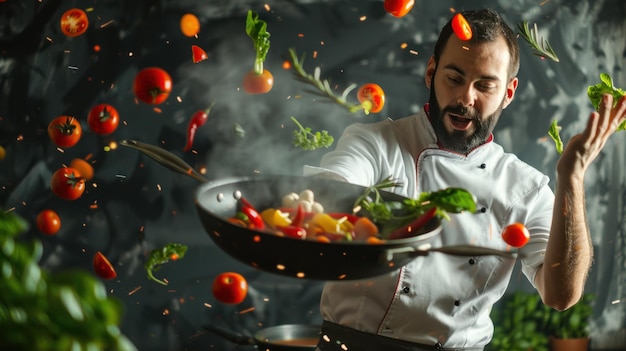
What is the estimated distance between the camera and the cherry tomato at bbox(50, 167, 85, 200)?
2.44m

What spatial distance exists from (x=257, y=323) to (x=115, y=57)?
3.63 feet

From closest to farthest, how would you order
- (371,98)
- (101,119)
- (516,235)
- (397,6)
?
(516,235) → (397,6) → (101,119) → (371,98)

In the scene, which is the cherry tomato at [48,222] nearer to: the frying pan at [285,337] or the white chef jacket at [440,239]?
the frying pan at [285,337]

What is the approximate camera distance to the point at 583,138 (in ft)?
5.41

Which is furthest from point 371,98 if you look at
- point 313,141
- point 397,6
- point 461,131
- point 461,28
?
point 461,28

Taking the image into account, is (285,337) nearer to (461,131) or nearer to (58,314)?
(461,131)

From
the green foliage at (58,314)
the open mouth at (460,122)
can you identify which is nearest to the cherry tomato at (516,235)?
the open mouth at (460,122)

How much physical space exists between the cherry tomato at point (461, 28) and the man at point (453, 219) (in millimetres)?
29

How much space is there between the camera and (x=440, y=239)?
196 centimetres

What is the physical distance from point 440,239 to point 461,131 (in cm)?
28

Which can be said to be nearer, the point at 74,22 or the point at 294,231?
the point at 294,231

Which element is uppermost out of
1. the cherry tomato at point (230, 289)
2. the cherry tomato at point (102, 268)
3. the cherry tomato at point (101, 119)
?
the cherry tomato at point (101, 119)

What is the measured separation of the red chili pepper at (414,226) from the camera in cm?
135

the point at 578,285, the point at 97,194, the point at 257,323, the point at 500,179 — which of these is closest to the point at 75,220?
the point at 97,194
